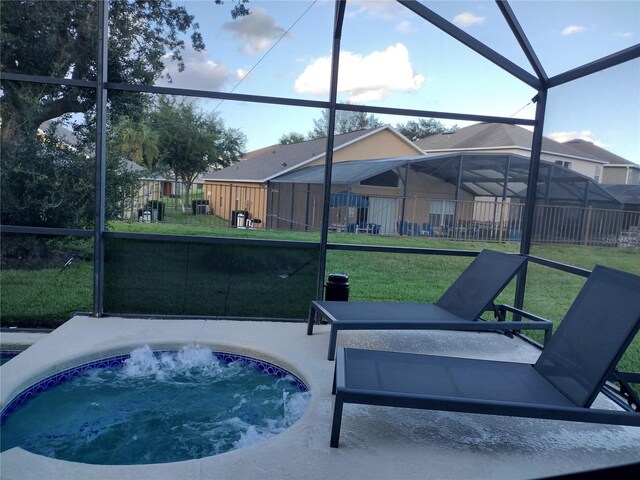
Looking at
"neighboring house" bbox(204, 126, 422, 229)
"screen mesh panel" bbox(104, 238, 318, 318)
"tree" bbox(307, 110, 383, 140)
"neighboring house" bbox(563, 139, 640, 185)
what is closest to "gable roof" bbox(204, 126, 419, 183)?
"neighboring house" bbox(204, 126, 422, 229)

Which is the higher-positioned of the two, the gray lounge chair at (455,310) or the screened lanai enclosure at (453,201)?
the screened lanai enclosure at (453,201)

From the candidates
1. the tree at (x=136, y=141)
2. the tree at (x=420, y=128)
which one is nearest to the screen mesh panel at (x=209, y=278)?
the tree at (x=136, y=141)

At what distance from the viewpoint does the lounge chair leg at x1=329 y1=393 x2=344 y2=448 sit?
288 centimetres

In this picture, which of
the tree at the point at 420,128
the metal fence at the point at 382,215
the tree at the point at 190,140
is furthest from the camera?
the tree at the point at 420,128

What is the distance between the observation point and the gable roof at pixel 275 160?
29.0 ft

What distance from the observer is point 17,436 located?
10.7ft

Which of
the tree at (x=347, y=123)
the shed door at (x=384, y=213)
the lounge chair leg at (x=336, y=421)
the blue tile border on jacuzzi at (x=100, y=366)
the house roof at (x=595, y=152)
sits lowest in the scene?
the blue tile border on jacuzzi at (x=100, y=366)

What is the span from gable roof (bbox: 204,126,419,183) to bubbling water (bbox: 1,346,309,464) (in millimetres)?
4417

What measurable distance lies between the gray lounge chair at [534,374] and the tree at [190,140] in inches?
155

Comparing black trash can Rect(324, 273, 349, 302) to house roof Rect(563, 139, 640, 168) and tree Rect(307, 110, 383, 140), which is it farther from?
tree Rect(307, 110, 383, 140)

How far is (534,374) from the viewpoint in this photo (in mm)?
3467

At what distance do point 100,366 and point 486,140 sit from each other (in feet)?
36.9

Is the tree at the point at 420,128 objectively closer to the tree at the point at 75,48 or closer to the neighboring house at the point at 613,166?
the tree at the point at 75,48

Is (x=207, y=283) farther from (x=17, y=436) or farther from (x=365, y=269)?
(x=365, y=269)
